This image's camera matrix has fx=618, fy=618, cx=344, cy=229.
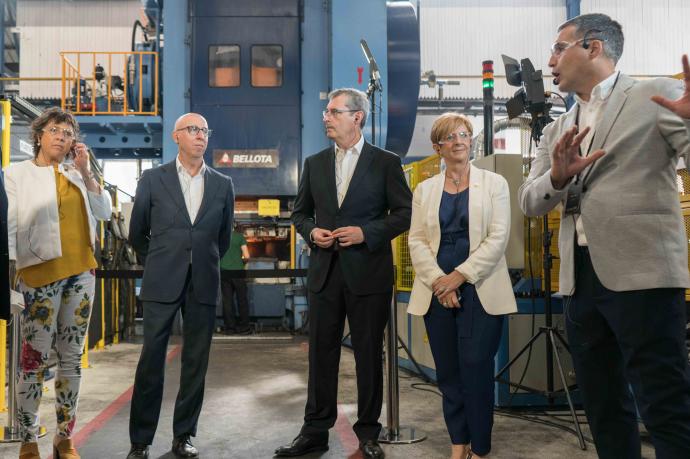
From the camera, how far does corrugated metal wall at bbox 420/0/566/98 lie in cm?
1666

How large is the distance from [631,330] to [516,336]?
2508 millimetres

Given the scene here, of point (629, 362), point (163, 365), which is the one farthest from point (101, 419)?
point (629, 362)

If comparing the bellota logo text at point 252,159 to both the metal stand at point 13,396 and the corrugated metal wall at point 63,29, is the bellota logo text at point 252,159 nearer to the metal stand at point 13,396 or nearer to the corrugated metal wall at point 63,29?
the metal stand at point 13,396

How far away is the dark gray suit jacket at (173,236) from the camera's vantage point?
9.82 ft

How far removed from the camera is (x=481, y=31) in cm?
1692

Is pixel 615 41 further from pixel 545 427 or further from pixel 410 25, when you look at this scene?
pixel 410 25

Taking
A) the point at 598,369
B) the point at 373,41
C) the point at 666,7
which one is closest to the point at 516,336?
the point at 598,369

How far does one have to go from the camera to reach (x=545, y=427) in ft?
11.9

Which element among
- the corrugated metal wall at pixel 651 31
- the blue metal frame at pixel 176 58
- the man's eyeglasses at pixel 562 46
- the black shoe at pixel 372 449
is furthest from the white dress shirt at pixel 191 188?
the corrugated metal wall at pixel 651 31

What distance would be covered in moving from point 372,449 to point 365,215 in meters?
1.12

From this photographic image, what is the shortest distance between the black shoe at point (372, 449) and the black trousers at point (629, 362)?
1.27 meters

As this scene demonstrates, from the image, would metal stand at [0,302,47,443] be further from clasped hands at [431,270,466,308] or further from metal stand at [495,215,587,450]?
metal stand at [495,215,587,450]

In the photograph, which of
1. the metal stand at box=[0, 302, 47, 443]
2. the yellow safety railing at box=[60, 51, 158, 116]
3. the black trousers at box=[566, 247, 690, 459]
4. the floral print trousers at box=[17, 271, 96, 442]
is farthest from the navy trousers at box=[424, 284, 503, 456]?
the yellow safety railing at box=[60, 51, 158, 116]

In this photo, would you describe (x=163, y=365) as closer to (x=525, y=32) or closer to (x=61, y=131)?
(x=61, y=131)
